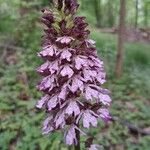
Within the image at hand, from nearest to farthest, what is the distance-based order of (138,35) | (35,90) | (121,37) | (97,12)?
1. (35,90)
2. (121,37)
3. (138,35)
4. (97,12)

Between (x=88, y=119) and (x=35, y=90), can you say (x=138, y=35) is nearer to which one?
(x=35, y=90)

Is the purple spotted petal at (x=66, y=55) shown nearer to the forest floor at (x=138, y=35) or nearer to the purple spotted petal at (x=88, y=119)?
the purple spotted petal at (x=88, y=119)

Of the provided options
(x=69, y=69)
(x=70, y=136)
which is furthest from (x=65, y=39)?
(x=70, y=136)

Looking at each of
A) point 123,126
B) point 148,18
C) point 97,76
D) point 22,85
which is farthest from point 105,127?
point 148,18

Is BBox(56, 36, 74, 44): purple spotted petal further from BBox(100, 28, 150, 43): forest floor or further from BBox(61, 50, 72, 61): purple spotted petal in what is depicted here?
BBox(100, 28, 150, 43): forest floor

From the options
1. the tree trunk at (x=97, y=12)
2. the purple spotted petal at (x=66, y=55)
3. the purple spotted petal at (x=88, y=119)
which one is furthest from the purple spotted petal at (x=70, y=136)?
the tree trunk at (x=97, y=12)

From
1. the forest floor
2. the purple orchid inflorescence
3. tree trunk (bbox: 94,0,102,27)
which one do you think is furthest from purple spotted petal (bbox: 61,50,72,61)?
tree trunk (bbox: 94,0,102,27)
